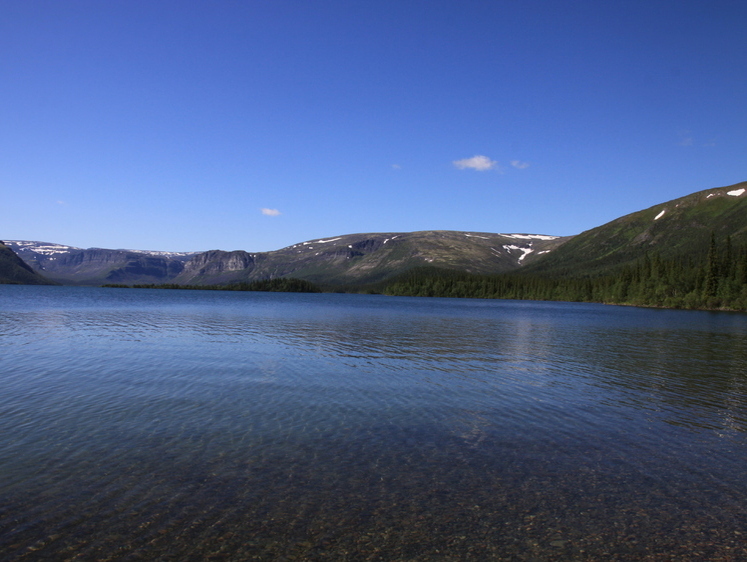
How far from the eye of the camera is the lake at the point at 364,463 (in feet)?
31.8

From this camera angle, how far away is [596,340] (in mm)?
53219

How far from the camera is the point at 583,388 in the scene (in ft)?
85.3

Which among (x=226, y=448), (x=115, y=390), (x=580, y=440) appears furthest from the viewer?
(x=115, y=390)

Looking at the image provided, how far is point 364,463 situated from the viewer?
1388cm

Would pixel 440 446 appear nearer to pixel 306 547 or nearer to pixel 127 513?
pixel 306 547

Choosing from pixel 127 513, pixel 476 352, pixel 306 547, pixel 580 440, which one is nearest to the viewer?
pixel 306 547

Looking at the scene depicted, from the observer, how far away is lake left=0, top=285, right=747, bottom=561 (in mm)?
9695

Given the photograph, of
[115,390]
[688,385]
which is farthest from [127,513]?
[688,385]

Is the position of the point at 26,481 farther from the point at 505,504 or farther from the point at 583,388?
the point at 583,388

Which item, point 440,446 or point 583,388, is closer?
point 440,446

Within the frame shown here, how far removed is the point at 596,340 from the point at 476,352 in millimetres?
21696

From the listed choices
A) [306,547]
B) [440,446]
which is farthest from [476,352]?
[306,547]

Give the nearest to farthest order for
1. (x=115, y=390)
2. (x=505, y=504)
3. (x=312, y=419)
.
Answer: (x=505, y=504) < (x=312, y=419) < (x=115, y=390)

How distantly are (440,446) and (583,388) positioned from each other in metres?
14.3
